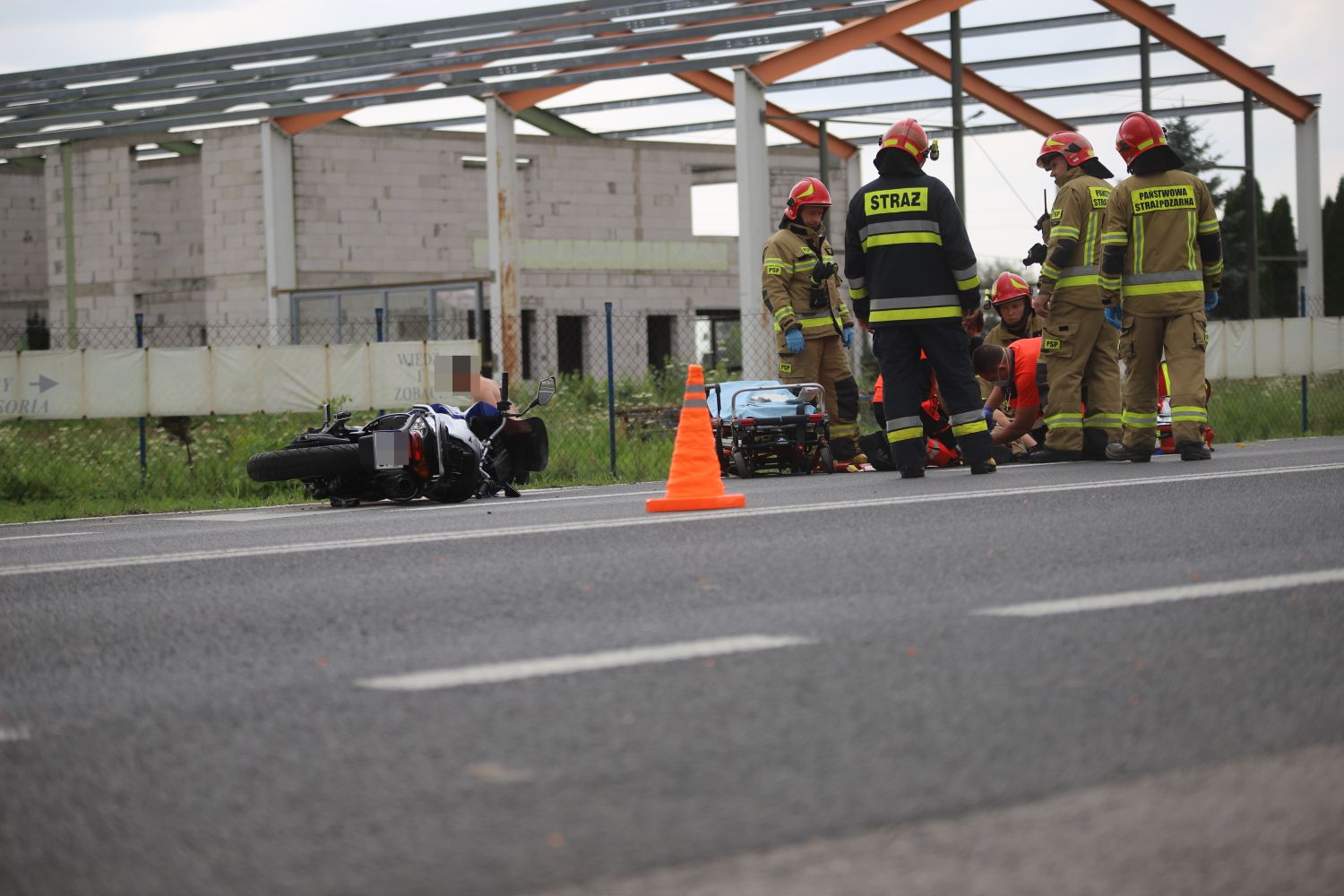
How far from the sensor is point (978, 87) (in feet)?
101

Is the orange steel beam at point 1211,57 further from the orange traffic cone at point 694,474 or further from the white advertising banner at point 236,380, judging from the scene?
the orange traffic cone at point 694,474

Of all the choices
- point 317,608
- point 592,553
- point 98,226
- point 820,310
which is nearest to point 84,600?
point 317,608

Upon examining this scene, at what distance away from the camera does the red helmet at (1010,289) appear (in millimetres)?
13516

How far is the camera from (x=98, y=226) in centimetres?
3531

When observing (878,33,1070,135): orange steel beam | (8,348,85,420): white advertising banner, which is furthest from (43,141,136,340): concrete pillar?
(8,348,85,420): white advertising banner

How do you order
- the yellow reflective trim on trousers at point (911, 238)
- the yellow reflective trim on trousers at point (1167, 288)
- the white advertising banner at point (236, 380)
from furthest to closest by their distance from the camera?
the white advertising banner at point (236, 380) < the yellow reflective trim on trousers at point (1167, 288) < the yellow reflective trim on trousers at point (911, 238)

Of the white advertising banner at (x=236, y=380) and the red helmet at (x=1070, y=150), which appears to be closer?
the red helmet at (x=1070, y=150)

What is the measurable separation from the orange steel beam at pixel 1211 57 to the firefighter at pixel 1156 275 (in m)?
16.6

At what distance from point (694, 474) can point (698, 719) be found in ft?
18.1

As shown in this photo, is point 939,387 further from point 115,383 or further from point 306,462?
point 115,383

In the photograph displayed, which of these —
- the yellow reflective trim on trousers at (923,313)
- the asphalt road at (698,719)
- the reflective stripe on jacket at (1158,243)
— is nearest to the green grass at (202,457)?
the yellow reflective trim on trousers at (923,313)

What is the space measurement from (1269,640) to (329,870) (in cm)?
270

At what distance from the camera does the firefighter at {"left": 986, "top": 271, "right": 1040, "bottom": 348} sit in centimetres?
1352

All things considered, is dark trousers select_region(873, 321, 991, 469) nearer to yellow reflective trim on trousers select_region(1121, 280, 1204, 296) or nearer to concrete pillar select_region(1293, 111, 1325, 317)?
yellow reflective trim on trousers select_region(1121, 280, 1204, 296)
